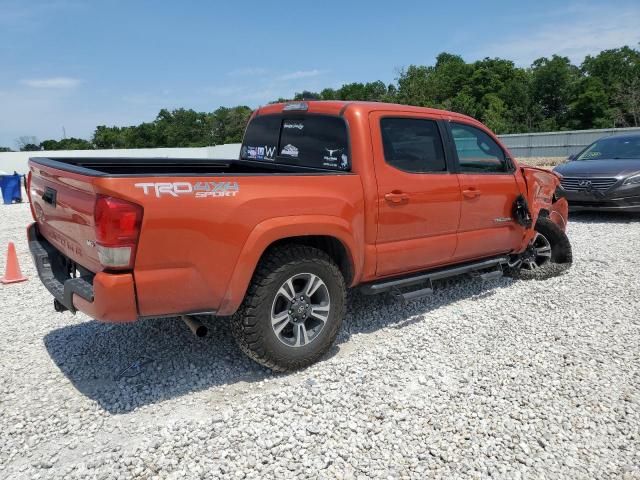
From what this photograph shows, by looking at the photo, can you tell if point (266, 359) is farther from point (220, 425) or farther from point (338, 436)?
point (338, 436)

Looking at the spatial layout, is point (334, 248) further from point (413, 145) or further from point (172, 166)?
point (172, 166)

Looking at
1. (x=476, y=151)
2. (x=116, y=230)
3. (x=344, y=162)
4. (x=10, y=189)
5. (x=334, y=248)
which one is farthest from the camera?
(x=10, y=189)

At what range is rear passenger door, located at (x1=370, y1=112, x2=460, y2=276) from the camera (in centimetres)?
400

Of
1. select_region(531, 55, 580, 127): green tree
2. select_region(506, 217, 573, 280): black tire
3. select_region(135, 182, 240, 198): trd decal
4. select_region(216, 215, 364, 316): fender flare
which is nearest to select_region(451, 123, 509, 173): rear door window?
select_region(506, 217, 573, 280): black tire

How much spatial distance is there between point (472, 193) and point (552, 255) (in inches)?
80.9

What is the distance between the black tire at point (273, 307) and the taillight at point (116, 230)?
86 centimetres

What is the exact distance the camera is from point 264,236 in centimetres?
323

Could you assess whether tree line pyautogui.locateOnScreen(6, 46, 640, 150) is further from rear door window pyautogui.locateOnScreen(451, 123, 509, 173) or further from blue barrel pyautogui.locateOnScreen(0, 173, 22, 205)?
rear door window pyautogui.locateOnScreen(451, 123, 509, 173)

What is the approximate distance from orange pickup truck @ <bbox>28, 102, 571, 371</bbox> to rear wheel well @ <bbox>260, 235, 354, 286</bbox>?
1 centimetres

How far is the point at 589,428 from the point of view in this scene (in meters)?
2.98

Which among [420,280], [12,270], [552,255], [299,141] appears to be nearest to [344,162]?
[299,141]

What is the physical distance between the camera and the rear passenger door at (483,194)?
15.5 feet

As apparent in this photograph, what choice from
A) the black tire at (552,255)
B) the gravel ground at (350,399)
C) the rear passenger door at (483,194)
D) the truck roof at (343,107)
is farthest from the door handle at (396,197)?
the black tire at (552,255)

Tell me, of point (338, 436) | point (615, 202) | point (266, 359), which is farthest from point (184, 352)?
point (615, 202)
